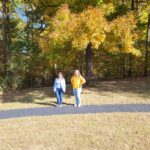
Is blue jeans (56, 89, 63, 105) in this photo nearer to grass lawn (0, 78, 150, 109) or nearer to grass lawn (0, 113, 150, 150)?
grass lawn (0, 78, 150, 109)

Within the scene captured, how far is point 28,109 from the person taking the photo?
18547mm

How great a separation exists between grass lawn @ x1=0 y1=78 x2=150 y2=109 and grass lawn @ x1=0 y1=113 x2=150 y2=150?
2744 millimetres

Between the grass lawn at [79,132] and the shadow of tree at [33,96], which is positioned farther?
the shadow of tree at [33,96]

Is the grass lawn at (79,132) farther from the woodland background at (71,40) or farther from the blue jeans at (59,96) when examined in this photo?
the woodland background at (71,40)

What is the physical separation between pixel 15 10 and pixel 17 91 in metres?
6.09

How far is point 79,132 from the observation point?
48.6 feet

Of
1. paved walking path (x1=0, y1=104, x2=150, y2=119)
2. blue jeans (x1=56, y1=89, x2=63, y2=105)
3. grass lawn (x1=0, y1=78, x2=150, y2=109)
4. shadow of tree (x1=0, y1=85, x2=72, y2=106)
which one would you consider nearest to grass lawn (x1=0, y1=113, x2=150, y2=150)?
paved walking path (x1=0, y1=104, x2=150, y2=119)

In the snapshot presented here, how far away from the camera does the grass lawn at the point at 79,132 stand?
13664mm

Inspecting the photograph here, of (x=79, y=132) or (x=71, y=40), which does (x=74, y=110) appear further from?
(x=71, y=40)

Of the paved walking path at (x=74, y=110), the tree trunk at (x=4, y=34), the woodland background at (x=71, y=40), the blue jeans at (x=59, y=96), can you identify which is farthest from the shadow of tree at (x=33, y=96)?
the tree trunk at (x=4, y=34)

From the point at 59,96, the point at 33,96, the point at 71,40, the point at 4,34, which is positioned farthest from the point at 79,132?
the point at 4,34

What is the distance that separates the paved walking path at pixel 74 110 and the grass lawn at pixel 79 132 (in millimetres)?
725

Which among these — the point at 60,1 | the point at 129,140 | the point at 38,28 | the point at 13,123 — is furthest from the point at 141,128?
the point at 38,28

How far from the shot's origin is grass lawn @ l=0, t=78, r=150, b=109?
19.5 metres
